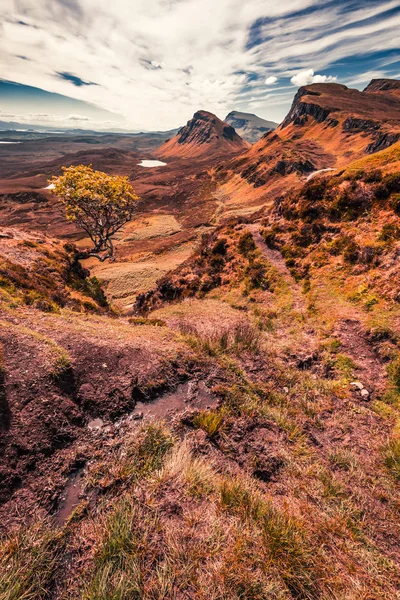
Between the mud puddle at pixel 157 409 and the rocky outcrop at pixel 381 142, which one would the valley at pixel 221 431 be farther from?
the rocky outcrop at pixel 381 142

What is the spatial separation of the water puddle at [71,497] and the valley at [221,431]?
0.03 meters

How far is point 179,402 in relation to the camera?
8.58 m

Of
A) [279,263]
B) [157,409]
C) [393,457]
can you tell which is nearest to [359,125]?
[279,263]

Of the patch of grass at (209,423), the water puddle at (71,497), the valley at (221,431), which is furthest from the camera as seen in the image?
the patch of grass at (209,423)

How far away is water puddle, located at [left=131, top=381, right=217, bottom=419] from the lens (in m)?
8.01

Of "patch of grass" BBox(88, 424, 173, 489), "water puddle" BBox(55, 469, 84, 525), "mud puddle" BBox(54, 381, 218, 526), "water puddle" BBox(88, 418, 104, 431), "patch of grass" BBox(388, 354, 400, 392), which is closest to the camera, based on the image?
"water puddle" BBox(55, 469, 84, 525)

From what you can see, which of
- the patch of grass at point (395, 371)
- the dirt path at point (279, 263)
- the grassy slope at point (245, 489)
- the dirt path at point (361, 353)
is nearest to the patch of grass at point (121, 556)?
the grassy slope at point (245, 489)

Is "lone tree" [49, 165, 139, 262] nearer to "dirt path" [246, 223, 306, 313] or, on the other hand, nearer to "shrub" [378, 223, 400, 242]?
"dirt path" [246, 223, 306, 313]

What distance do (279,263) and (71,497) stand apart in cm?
1914

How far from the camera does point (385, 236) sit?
15766 millimetres

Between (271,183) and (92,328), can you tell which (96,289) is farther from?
(271,183)

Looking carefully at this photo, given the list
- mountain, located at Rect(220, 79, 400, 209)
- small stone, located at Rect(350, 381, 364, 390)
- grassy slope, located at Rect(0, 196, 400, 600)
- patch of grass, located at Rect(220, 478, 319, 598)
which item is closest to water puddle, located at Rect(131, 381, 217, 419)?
grassy slope, located at Rect(0, 196, 400, 600)

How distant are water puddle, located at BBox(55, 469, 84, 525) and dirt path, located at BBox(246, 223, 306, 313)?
548 inches

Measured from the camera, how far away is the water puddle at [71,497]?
→ 5.22 m
